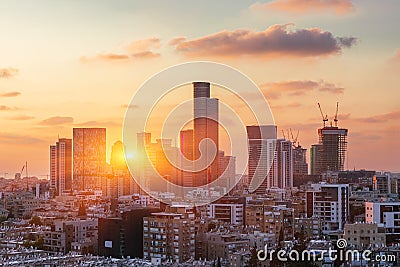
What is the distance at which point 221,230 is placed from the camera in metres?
12.2

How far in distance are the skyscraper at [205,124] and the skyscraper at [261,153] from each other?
1.10 meters

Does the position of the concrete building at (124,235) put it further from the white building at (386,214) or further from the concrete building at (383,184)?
the concrete building at (383,184)

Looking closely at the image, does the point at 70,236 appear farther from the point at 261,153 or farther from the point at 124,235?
the point at 261,153

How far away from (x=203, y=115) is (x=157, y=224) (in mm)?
10212

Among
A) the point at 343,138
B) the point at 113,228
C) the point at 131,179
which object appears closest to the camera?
the point at 113,228

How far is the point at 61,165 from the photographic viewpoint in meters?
37.0

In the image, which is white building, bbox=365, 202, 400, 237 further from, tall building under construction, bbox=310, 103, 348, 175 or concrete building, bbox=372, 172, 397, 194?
tall building under construction, bbox=310, 103, 348, 175

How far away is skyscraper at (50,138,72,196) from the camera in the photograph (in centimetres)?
3578

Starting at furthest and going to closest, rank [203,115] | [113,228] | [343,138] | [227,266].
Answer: [343,138] → [203,115] → [113,228] → [227,266]

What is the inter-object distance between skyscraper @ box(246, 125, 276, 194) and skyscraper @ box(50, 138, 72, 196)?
10.1 m

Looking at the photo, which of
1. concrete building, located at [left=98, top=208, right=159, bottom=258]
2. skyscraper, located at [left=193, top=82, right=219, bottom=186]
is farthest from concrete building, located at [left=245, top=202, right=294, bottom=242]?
skyscraper, located at [left=193, top=82, right=219, bottom=186]

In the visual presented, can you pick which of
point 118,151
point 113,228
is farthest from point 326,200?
point 118,151

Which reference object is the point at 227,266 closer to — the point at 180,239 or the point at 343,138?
the point at 180,239

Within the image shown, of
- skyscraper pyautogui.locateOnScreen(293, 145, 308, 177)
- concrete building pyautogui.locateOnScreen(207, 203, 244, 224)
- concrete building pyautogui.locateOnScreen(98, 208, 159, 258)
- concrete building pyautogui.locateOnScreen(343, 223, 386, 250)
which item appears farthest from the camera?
skyscraper pyautogui.locateOnScreen(293, 145, 308, 177)
